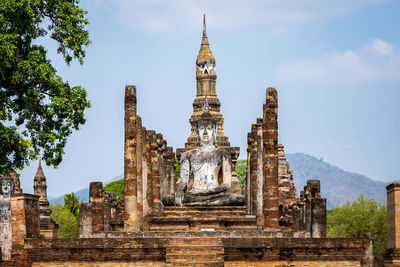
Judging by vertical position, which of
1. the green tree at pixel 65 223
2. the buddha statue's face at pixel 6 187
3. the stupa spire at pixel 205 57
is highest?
the stupa spire at pixel 205 57

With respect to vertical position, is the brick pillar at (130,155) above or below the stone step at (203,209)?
above

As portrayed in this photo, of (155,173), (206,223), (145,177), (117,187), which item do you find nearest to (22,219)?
(206,223)

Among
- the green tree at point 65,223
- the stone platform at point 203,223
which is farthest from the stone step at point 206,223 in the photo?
the green tree at point 65,223

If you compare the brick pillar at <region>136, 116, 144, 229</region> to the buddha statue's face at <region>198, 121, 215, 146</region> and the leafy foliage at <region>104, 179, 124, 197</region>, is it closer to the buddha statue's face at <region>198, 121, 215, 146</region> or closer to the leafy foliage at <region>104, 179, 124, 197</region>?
the buddha statue's face at <region>198, 121, 215, 146</region>

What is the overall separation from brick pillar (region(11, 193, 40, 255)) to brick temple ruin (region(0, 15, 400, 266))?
0.07 feet

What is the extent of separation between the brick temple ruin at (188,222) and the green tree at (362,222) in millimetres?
6329

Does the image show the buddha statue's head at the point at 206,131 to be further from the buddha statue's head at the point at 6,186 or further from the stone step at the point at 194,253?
the stone step at the point at 194,253

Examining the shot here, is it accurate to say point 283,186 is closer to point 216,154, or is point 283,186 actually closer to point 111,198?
point 216,154

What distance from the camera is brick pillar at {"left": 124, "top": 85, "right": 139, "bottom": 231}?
77.0 feet

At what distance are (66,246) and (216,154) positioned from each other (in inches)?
600

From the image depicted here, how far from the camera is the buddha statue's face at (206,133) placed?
104 ft

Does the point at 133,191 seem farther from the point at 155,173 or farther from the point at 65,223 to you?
the point at 65,223

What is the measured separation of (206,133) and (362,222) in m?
17.7

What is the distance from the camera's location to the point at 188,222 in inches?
996
